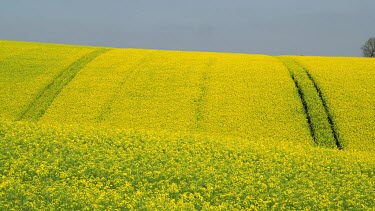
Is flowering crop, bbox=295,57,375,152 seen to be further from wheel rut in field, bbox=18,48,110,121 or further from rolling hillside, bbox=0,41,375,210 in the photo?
wheel rut in field, bbox=18,48,110,121

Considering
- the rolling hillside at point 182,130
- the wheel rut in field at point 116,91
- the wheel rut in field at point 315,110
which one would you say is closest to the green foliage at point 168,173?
the rolling hillside at point 182,130

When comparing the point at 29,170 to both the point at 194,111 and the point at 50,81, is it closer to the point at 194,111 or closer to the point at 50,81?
the point at 194,111

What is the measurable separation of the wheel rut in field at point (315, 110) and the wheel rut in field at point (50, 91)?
636 inches

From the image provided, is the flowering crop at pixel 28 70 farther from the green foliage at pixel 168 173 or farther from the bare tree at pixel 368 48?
the bare tree at pixel 368 48

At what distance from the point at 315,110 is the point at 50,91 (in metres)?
17.4

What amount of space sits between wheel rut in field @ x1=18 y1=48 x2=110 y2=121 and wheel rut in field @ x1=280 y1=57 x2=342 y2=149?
1616cm

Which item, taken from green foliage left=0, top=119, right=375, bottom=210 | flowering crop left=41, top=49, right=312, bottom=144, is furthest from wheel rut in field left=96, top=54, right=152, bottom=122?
green foliage left=0, top=119, right=375, bottom=210

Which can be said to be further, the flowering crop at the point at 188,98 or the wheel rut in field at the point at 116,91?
the wheel rut in field at the point at 116,91

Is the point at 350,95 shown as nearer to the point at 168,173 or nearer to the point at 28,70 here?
the point at 168,173

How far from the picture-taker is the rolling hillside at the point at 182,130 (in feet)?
53.1

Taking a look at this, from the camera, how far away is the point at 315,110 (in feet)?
95.3

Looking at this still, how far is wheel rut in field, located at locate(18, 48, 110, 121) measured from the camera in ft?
97.1

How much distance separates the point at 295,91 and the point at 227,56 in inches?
472

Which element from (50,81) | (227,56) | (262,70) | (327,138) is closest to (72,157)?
(327,138)
